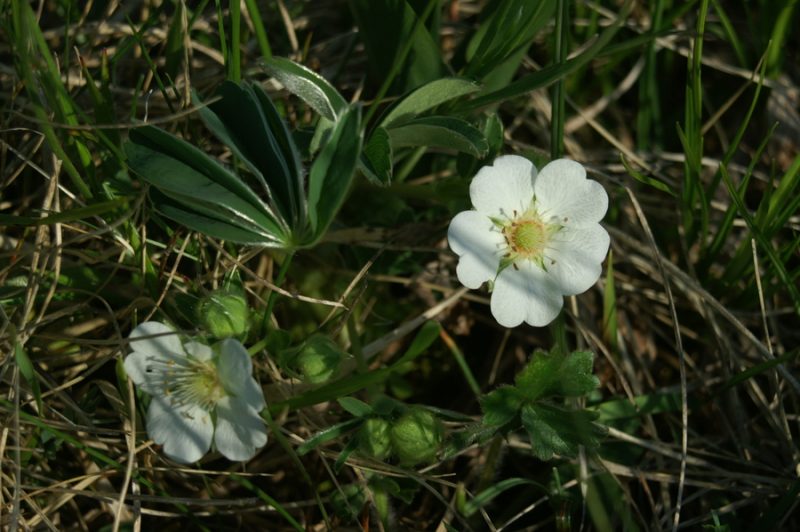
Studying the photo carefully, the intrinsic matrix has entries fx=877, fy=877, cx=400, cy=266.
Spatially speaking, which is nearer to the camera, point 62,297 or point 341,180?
point 341,180

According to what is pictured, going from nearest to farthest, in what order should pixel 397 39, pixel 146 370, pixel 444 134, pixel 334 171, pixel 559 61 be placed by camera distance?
1. pixel 334 171
2. pixel 146 370
3. pixel 444 134
4. pixel 559 61
5. pixel 397 39

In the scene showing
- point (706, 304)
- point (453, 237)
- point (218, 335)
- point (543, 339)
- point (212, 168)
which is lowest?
point (543, 339)

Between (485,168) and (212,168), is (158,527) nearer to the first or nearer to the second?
(212,168)

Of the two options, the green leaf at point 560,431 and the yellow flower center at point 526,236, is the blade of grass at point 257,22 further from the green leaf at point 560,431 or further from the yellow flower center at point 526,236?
the green leaf at point 560,431

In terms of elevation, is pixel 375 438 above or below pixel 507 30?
below

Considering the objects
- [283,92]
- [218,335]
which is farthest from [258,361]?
[283,92]

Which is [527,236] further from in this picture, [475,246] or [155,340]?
[155,340]

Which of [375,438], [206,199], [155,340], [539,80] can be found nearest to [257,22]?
[206,199]
